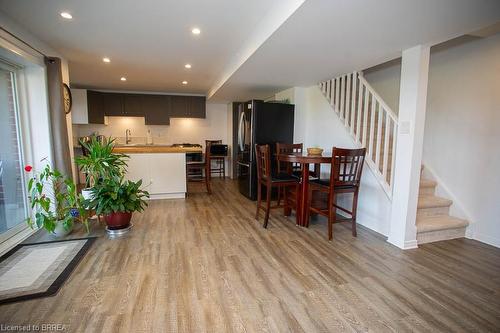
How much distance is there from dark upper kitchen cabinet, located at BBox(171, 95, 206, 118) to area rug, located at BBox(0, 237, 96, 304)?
432 cm

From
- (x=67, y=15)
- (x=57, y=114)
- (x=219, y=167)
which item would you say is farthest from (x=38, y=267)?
(x=219, y=167)

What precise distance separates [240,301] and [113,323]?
2.61 feet

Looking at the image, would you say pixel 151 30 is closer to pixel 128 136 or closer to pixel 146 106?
pixel 146 106

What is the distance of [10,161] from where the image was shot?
9.27 feet

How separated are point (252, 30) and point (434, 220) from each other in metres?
2.98

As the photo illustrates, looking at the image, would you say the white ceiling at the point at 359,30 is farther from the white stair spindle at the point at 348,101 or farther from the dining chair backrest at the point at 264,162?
the dining chair backrest at the point at 264,162

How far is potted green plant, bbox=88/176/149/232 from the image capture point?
270 cm

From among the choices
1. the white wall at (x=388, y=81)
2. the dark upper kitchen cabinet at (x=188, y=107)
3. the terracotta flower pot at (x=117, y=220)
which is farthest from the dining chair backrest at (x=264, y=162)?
the dark upper kitchen cabinet at (x=188, y=107)

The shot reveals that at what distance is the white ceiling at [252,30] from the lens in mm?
1785

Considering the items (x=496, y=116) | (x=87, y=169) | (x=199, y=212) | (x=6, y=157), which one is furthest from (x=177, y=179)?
(x=496, y=116)

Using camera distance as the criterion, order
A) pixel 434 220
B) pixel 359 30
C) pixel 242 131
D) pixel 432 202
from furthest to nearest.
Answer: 1. pixel 242 131
2. pixel 432 202
3. pixel 434 220
4. pixel 359 30

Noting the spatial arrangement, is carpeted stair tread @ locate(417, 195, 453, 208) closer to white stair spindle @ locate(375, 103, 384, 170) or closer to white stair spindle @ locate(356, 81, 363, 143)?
white stair spindle @ locate(375, 103, 384, 170)

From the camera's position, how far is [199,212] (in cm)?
375

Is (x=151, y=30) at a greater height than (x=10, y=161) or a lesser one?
greater
